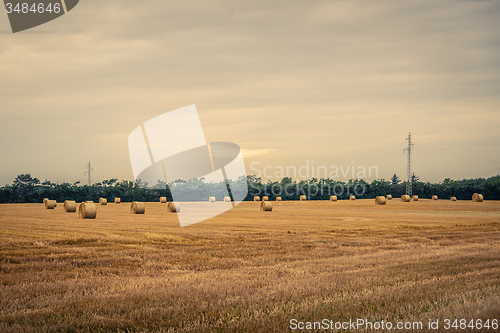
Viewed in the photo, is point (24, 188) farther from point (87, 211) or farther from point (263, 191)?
point (87, 211)

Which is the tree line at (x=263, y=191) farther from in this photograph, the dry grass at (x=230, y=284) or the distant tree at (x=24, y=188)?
the dry grass at (x=230, y=284)

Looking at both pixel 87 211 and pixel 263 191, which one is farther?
pixel 263 191

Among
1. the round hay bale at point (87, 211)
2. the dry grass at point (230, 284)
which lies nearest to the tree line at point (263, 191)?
the round hay bale at point (87, 211)

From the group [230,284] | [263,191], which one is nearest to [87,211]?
[230,284]

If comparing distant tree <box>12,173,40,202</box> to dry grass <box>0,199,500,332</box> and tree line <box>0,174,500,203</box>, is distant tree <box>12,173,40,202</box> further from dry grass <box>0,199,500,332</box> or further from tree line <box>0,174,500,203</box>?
dry grass <box>0,199,500,332</box>

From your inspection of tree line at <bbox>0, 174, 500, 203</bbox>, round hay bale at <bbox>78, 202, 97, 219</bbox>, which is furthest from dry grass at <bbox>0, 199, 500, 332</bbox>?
tree line at <bbox>0, 174, 500, 203</bbox>

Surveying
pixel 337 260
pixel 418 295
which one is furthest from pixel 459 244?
pixel 418 295

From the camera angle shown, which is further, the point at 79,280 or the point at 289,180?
the point at 289,180

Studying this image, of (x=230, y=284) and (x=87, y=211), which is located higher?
(x=87, y=211)

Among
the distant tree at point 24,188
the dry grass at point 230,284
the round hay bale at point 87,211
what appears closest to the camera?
the dry grass at point 230,284

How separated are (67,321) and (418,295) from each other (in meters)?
5.69

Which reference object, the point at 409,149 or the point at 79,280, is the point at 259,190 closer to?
the point at 409,149

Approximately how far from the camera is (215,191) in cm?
11038

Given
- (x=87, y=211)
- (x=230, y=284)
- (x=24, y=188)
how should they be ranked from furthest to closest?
(x=24, y=188) → (x=87, y=211) → (x=230, y=284)
